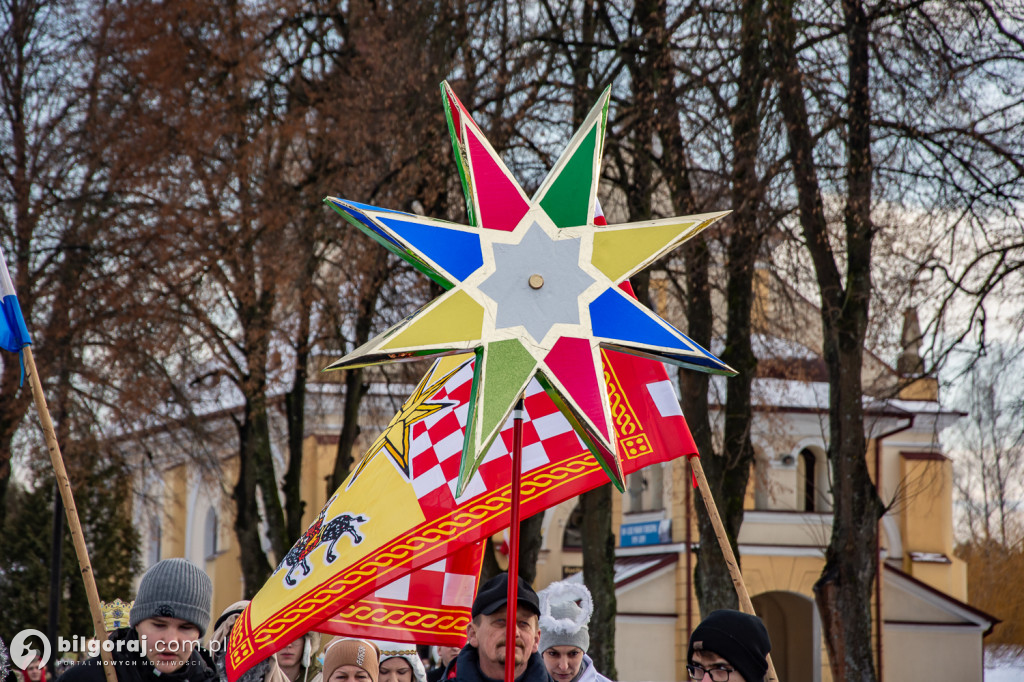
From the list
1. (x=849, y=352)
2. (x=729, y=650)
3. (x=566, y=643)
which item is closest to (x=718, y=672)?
(x=729, y=650)

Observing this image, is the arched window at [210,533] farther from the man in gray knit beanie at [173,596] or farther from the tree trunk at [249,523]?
the man in gray knit beanie at [173,596]

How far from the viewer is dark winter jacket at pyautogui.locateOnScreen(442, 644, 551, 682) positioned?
13.5ft

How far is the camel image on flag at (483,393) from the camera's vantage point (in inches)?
159

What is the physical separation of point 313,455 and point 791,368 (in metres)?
18.8

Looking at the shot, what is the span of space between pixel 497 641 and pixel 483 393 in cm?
85

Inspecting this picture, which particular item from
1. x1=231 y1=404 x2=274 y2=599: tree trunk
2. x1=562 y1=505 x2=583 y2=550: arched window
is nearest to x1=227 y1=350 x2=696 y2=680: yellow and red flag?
x1=231 y1=404 x2=274 y2=599: tree trunk

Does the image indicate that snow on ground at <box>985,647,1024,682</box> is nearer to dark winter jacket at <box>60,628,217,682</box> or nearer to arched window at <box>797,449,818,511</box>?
arched window at <box>797,449,818,511</box>

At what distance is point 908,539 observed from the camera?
3039cm

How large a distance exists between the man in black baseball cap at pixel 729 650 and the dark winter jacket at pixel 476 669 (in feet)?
1.81

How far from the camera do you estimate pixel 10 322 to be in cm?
473

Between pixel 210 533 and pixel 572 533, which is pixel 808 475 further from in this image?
pixel 210 533

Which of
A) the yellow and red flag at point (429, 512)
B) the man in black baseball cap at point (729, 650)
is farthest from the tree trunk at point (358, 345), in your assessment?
the man in black baseball cap at point (729, 650)

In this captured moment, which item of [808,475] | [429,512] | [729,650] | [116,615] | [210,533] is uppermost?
[808,475]

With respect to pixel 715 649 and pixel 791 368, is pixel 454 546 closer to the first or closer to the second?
pixel 715 649
